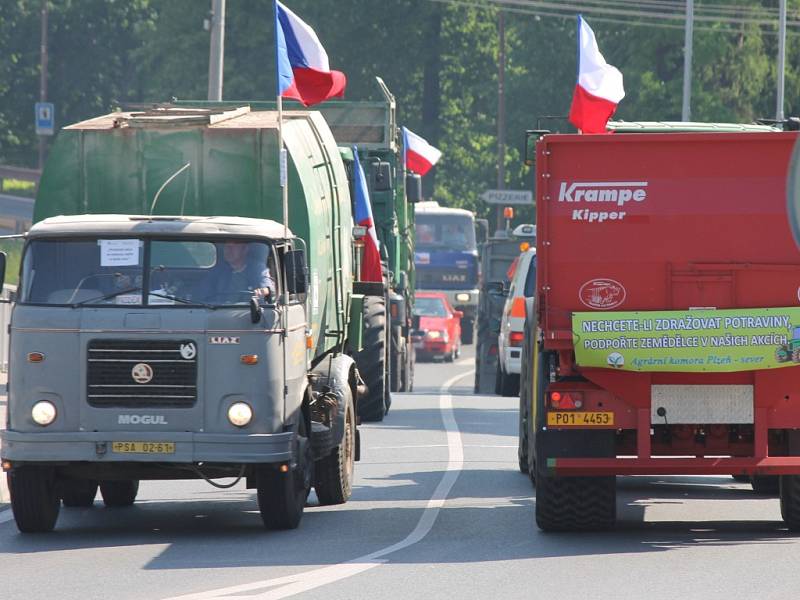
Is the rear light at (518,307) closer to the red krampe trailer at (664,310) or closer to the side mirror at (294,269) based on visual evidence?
the side mirror at (294,269)

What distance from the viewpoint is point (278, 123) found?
15547mm

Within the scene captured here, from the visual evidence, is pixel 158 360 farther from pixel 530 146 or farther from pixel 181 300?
pixel 530 146

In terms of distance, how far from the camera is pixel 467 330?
64.1 metres

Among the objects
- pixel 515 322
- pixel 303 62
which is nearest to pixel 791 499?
pixel 303 62

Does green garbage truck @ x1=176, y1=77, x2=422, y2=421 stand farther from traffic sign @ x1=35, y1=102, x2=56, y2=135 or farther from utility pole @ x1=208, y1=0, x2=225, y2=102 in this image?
traffic sign @ x1=35, y1=102, x2=56, y2=135

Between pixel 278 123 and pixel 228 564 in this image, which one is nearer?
pixel 228 564

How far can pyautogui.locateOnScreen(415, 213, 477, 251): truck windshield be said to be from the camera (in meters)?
57.5

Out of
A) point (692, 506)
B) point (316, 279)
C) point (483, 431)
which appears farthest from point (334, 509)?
point (483, 431)

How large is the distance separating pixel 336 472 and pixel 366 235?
7.95 metres

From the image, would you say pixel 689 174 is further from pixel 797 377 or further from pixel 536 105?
pixel 536 105

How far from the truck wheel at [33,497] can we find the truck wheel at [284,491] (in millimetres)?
1433

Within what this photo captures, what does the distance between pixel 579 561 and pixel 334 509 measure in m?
3.59

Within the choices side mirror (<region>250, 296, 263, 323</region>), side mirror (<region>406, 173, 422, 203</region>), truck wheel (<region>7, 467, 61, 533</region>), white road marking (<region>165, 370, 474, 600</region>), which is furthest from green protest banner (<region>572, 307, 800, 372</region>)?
side mirror (<region>406, 173, 422, 203</region>)

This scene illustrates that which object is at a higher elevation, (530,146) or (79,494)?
(530,146)
